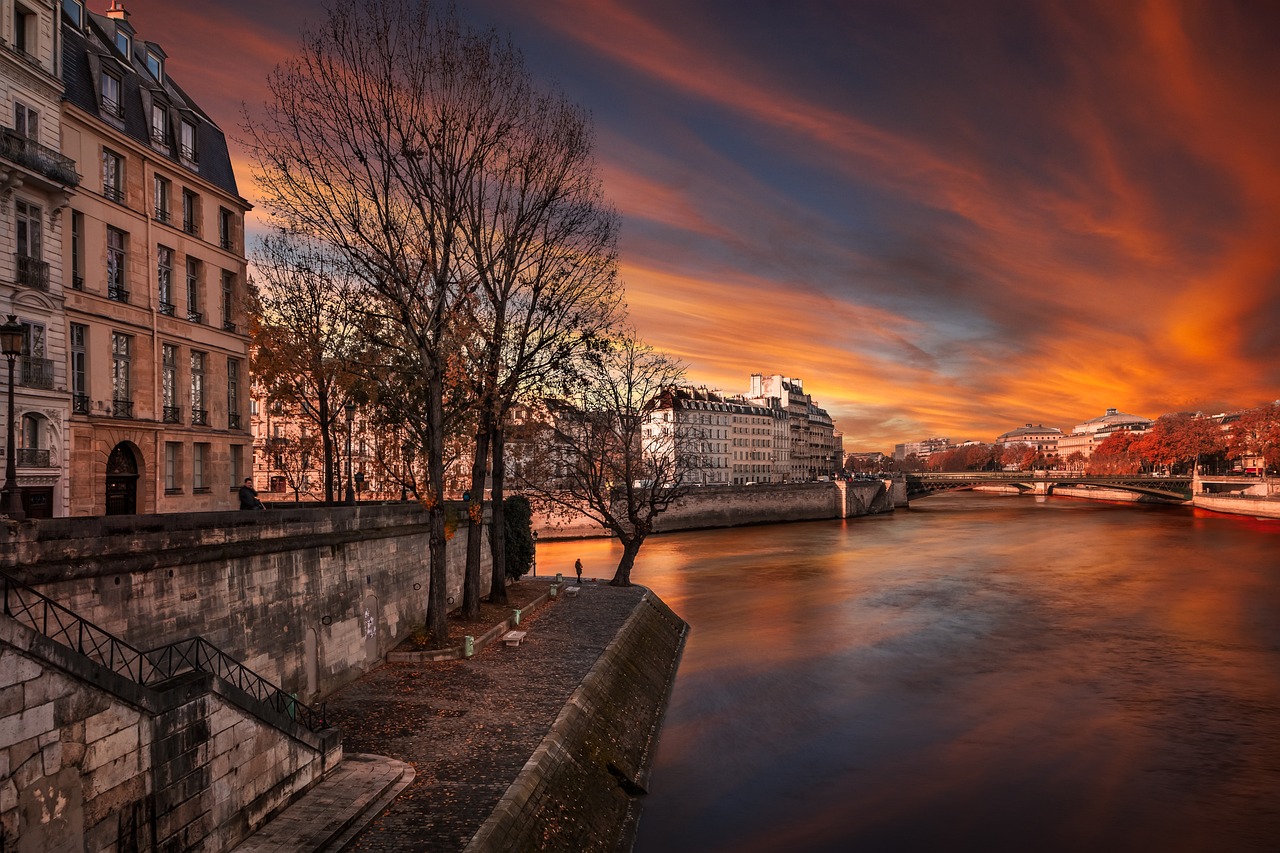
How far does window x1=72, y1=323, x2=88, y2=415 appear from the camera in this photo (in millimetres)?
22531

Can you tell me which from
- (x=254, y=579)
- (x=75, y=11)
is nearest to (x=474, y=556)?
(x=254, y=579)

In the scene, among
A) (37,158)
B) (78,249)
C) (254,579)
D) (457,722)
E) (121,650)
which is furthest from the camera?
(78,249)

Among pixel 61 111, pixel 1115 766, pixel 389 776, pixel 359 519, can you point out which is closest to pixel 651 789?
pixel 389 776

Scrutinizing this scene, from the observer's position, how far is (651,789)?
63.0 ft

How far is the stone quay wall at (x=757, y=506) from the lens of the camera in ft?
250

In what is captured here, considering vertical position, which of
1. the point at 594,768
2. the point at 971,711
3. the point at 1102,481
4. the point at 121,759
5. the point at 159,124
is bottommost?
the point at 971,711

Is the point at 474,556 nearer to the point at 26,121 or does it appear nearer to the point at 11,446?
the point at 11,446

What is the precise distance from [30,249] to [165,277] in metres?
6.56

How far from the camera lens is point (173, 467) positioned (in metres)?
27.2

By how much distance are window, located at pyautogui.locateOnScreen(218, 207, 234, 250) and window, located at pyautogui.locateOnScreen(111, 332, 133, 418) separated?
6.28 m

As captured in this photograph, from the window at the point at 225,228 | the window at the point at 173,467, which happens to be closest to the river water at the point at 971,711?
the window at the point at 173,467

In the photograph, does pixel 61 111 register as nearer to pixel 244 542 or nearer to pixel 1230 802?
pixel 244 542

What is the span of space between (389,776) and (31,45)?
20372 mm

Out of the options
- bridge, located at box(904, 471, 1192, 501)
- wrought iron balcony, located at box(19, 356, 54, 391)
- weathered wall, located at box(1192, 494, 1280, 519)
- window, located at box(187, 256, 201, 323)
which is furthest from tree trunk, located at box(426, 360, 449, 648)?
weathered wall, located at box(1192, 494, 1280, 519)
